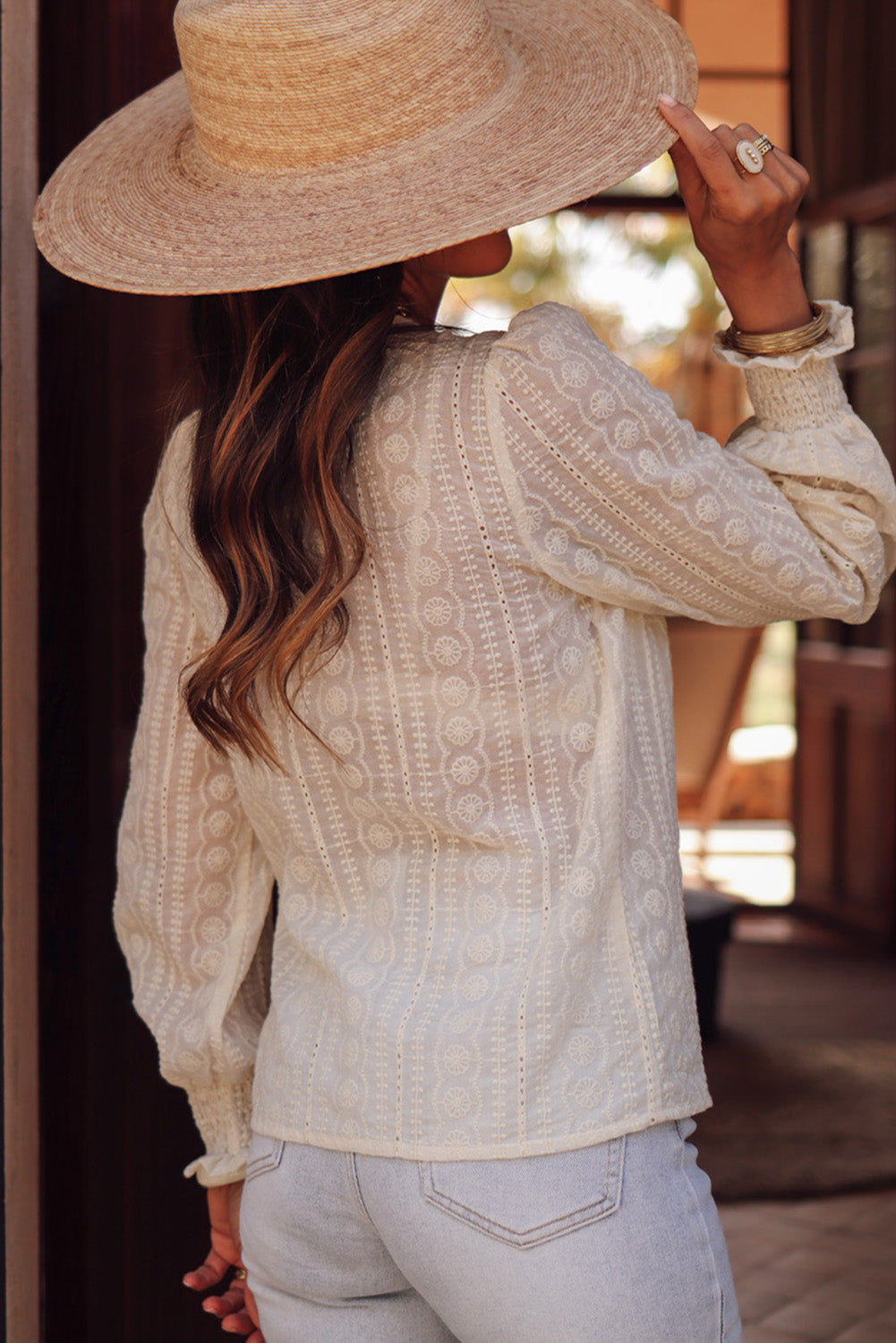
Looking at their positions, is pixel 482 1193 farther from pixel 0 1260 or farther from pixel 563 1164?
pixel 0 1260

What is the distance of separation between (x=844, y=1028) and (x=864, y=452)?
12.0ft

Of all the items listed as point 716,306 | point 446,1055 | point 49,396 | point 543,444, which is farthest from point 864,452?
point 716,306

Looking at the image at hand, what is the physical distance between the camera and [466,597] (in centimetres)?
105

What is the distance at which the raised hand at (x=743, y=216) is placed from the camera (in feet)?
3.54

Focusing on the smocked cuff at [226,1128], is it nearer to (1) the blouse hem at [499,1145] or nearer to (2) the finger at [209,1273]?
(2) the finger at [209,1273]

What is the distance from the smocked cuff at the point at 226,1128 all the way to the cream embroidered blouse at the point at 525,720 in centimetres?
18

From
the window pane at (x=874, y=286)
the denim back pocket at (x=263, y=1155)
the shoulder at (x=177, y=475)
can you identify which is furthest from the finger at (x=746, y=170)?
the window pane at (x=874, y=286)

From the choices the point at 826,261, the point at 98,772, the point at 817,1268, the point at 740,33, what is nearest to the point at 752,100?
the point at 740,33

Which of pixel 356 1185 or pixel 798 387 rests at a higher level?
pixel 798 387

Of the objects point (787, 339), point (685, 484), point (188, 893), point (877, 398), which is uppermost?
point (877, 398)

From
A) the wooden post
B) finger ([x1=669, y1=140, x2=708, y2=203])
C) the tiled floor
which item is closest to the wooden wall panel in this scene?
the wooden post

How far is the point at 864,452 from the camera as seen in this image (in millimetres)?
1091

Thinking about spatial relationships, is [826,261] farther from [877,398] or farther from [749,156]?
[749,156]

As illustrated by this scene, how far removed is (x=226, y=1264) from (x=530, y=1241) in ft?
1.61
